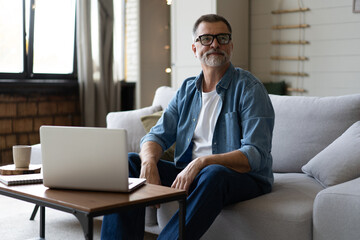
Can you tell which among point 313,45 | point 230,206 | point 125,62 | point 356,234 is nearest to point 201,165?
point 230,206

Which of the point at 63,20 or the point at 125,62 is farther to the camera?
the point at 125,62

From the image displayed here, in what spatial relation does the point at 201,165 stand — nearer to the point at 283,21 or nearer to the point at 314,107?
the point at 314,107

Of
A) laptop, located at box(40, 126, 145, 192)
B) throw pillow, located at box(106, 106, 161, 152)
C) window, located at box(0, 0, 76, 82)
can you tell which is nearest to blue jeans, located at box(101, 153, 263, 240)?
laptop, located at box(40, 126, 145, 192)

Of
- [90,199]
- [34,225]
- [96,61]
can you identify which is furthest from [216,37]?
[96,61]

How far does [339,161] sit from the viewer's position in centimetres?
246

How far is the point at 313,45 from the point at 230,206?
4114 mm

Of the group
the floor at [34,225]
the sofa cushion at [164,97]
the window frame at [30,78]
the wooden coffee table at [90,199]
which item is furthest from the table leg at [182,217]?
the window frame at [30,78]

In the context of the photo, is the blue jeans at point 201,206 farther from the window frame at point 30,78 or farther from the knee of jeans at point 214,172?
the window frame at point 30,78

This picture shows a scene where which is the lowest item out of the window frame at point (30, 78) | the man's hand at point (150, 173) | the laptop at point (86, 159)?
the man's hand at point (150, 173)

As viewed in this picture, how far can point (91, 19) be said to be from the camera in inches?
241

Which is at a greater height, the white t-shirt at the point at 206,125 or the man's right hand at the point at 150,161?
the white t-shirt at the point at 206,125

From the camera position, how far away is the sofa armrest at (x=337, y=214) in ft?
6.60

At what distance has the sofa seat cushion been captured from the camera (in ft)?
6.94

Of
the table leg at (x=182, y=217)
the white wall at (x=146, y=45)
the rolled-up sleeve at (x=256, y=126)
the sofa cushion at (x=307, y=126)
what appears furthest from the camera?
the white wall at (x=146, y=45)
